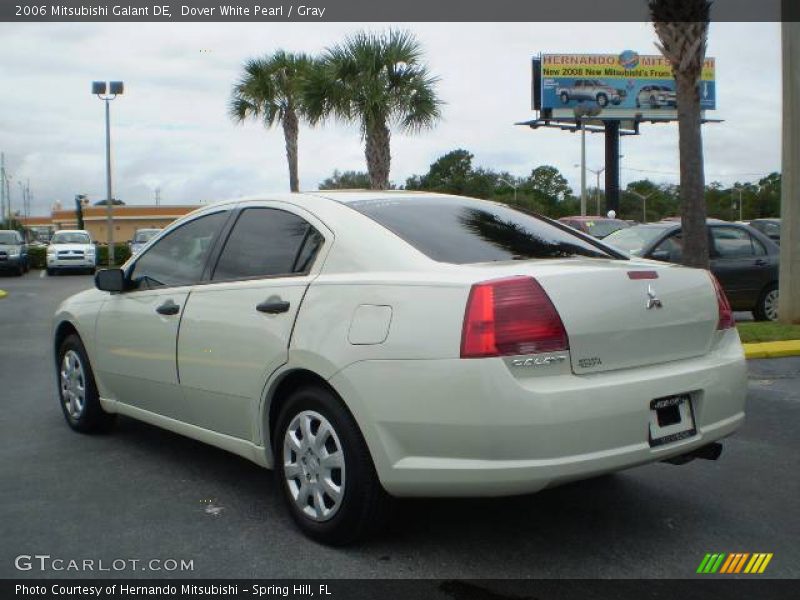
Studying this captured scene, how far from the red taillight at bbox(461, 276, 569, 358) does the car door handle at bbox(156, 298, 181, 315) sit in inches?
79.8

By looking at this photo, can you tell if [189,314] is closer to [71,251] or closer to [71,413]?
[71,413]

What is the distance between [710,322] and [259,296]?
2104 mm

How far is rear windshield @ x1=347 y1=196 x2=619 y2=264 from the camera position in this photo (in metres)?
4.00

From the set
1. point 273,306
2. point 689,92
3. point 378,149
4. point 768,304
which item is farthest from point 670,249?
point 378,149

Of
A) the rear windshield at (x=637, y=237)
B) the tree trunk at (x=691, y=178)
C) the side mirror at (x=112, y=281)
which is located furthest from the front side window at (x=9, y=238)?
the side mirror at (x=112, y=281)

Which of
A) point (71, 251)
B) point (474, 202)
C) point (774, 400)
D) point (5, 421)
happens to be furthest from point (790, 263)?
point (71, 251)

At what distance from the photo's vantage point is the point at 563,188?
89.3 meters

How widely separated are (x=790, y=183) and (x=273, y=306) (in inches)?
340

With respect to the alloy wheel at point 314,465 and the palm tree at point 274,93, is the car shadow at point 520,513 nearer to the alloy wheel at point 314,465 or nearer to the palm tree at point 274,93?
the alloy wheel at point 314,465

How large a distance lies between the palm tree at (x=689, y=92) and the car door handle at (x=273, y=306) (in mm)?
7877

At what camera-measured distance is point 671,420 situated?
12.3 ft

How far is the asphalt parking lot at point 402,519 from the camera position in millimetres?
3689

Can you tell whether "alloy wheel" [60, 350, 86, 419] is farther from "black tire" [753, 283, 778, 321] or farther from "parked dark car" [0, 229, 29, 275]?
"parked dark car" [0, 229, 29, 275]

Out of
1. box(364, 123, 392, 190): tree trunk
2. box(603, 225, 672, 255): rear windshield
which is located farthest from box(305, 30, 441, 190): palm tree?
box(603, 225, 672, 255): rear windshield
